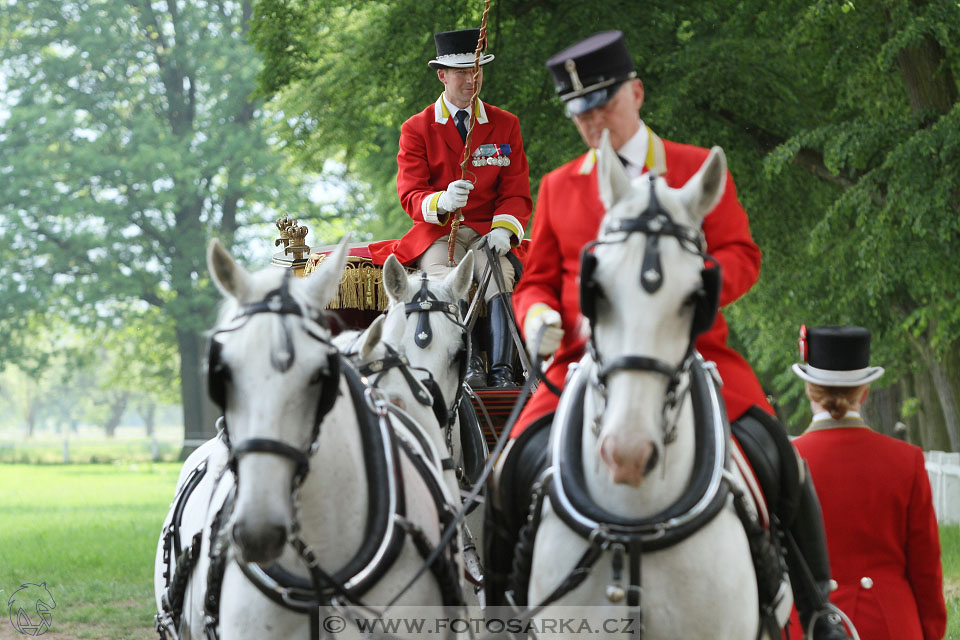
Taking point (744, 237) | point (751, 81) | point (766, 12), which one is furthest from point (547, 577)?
point (766, 12)

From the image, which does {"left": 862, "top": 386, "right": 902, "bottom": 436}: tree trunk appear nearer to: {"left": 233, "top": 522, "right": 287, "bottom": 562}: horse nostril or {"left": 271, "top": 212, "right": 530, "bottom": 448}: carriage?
{"left": 271, "top": 212, "right": 530, "bottom": 448}: carriage

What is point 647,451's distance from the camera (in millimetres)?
3758

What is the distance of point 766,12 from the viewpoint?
17.0 meters

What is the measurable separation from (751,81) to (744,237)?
37.9 feet

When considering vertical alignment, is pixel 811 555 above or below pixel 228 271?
below

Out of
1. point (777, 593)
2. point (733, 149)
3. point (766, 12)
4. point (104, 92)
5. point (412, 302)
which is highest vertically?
point (104, 92)

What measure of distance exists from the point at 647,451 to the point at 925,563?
2.02 m

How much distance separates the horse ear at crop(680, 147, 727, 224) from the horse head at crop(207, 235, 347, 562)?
1.21 m

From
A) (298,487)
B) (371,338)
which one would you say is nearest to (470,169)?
(371,338)

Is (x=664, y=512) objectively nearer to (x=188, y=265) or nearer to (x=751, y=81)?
(x=751, y=81)

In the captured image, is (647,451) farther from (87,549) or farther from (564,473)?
(87,549)

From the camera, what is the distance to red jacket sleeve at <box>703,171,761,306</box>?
4496 mm

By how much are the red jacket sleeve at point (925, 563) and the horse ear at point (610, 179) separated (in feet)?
6.64

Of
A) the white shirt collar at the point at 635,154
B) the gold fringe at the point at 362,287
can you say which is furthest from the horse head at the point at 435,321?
the white shirt collar at the point at 635,154
